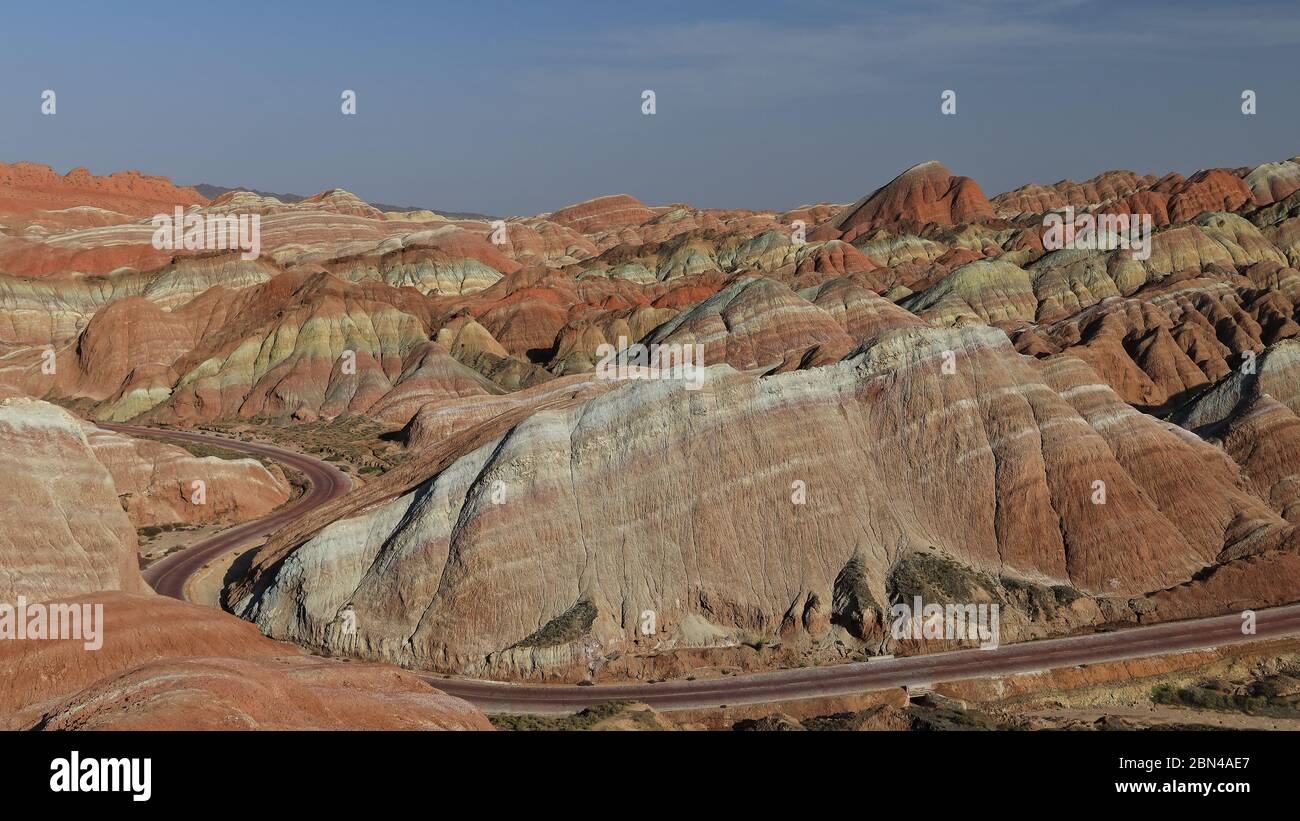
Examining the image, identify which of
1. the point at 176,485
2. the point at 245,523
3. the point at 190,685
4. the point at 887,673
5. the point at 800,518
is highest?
the point at 176,485

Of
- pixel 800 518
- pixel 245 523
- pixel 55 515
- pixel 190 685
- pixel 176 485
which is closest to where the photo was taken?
pixel 190 685

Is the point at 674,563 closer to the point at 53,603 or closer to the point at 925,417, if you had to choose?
the point at 925,417

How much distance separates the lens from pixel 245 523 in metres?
79.8

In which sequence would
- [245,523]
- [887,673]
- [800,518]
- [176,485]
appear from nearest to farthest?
1. [887,673]
2. [800,518]
3. [245,523]
4. [176,485]

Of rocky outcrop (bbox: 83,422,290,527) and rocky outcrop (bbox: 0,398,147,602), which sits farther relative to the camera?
rocky outcrop (bbox: 83,422,290,527)

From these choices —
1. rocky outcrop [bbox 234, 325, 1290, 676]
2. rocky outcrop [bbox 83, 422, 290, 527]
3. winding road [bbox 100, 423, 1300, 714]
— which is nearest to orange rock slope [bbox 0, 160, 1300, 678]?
rocky outcrop [bbox 234, 325, 1290, 676]

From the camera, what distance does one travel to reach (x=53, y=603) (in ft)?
157

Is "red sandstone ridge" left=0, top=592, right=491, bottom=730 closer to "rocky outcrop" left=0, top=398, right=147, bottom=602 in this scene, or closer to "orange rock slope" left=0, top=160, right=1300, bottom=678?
"rocky outcrop" left=0, top=398, right=147, bottom=602

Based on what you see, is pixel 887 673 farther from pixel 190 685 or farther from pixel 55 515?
pixel 55 515

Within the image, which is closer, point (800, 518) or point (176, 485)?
point (800, 518)

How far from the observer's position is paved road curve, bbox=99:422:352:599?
66.1m

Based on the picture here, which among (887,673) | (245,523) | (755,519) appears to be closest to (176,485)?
(245,523)

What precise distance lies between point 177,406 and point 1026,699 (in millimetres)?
99622
